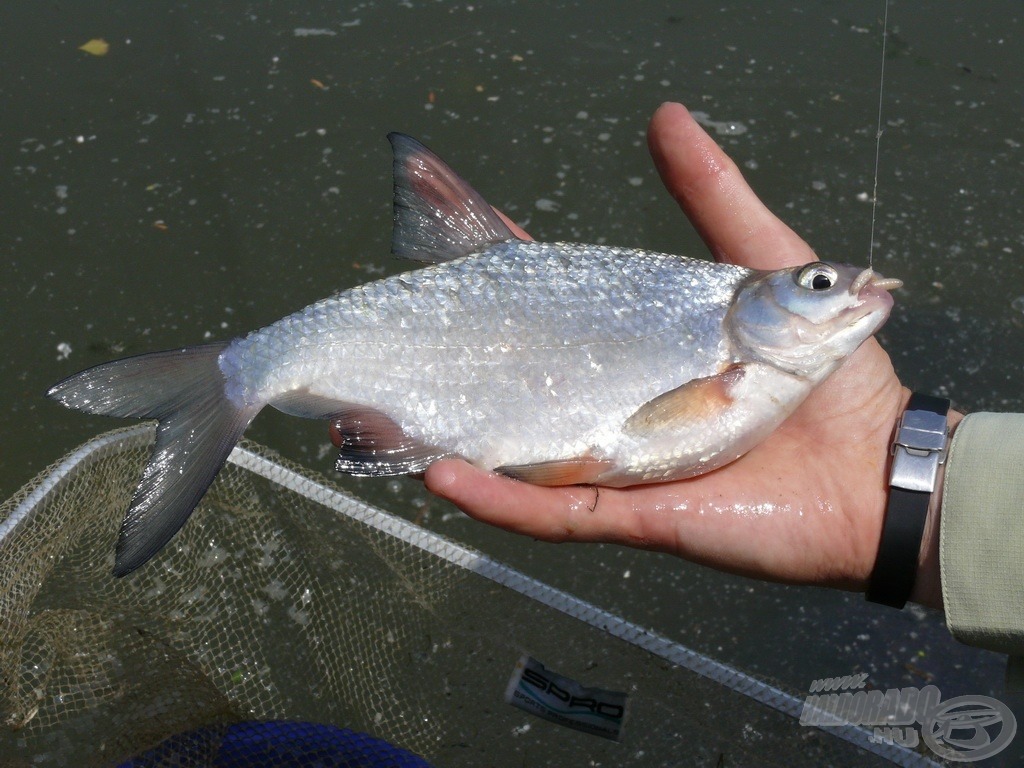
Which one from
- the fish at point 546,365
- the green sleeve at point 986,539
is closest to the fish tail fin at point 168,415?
the fish at point 546,365

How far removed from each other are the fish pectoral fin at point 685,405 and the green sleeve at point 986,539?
633 millimetres

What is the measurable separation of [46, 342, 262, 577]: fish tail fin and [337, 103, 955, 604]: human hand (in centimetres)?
59

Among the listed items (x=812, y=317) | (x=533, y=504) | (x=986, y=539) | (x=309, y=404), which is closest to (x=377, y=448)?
(x=309, y=404)

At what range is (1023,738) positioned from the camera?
120 inches

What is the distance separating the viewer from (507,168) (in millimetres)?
5031

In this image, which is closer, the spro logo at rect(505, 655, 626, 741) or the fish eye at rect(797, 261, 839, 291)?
the fish eye at rect(797, 261, 839, 291)

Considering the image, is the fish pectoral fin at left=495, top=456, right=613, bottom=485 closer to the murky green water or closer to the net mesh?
the net mesh

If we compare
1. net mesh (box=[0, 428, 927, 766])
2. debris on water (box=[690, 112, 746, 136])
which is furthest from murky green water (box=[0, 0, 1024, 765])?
net mesh (box=[0, 428, 927, 766])

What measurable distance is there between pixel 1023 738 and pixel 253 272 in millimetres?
3814

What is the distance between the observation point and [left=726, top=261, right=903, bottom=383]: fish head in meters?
2.58

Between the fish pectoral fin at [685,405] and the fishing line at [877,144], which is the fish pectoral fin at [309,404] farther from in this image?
the fishing line at [877,144]

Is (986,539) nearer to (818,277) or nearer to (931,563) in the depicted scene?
(931,563)

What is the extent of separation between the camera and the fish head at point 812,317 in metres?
2.58
